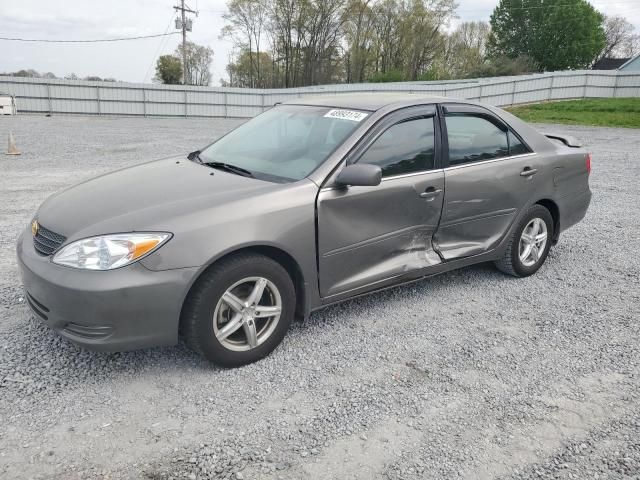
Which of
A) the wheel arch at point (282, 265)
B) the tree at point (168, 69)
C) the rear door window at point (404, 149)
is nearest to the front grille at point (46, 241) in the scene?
the wheel arch at point (282, 265)

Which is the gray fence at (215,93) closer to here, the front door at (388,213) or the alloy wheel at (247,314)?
the front door at (388,213)

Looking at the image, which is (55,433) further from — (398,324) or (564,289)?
(564,289)

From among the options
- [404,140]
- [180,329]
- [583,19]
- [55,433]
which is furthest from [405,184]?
[583,19]

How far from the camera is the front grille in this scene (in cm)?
302

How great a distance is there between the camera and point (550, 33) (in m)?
62.2

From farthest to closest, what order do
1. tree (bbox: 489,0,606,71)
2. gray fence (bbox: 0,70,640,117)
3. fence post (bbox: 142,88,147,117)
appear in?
tree (bbox: 489,0,606,71), fence post (bbox: 142,88,147,117), gray fence (bbox: 0,70,640,117)

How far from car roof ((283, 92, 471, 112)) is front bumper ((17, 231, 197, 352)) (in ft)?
6.20

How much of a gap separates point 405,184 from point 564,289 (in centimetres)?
193

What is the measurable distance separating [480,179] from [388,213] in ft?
3.29

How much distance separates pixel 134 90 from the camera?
30.0m

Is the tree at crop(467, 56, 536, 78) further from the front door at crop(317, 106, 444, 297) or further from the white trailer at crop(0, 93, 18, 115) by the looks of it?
the front door at crop(317, 106, 444, 297)

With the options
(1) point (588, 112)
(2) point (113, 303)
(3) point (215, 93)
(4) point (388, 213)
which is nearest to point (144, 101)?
(3) point (215, 93)

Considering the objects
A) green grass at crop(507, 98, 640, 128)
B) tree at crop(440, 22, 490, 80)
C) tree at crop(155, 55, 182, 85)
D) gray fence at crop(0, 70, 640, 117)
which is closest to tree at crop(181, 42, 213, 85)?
tree at crop(155, 55, 182, 85)

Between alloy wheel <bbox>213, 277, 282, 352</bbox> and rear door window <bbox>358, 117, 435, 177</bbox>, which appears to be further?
rear door window <bbox>358, 117, 435, 177</bbox>
